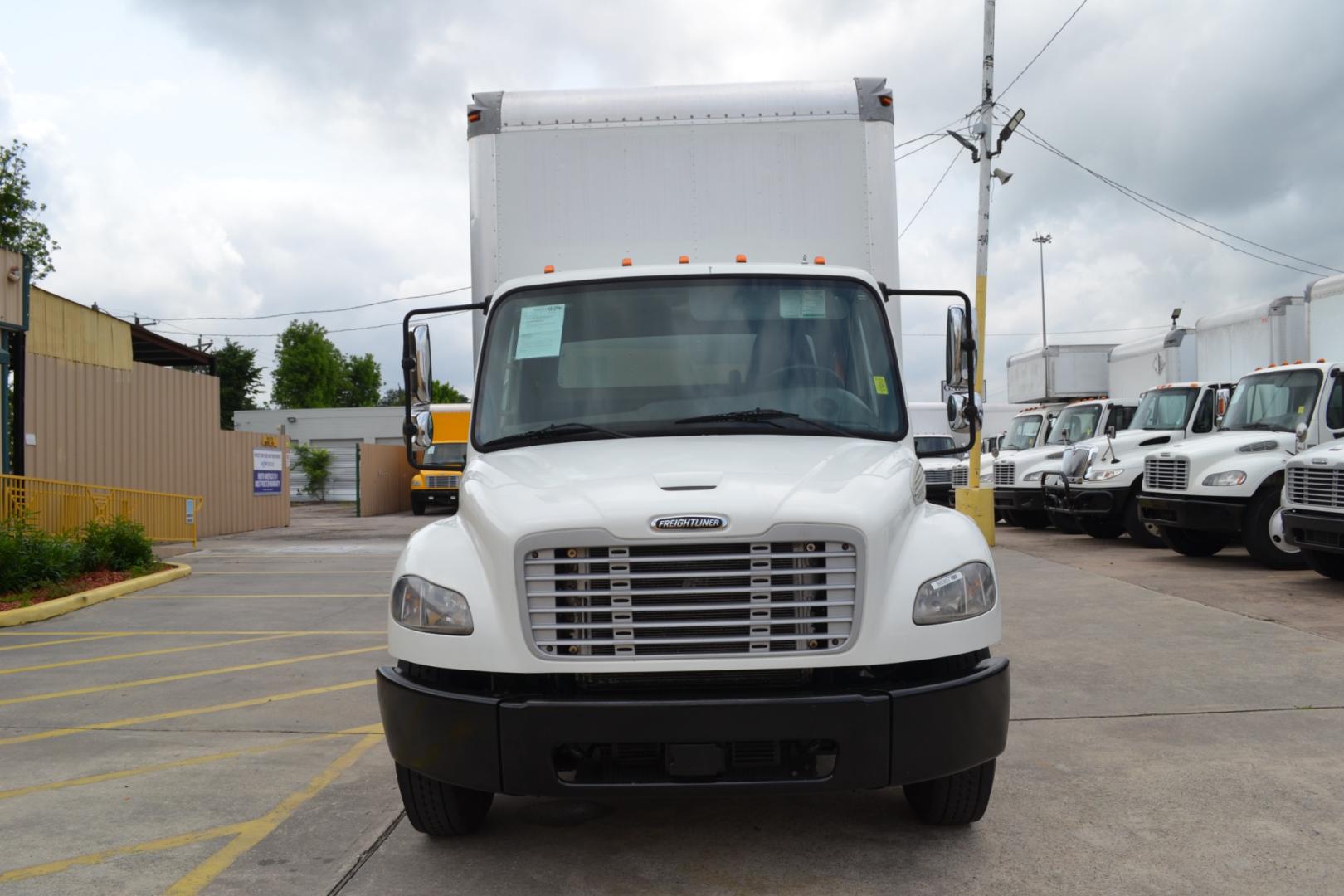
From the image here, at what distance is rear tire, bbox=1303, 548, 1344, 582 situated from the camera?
36.7 feet

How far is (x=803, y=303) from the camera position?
4938mm

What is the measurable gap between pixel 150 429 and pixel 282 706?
608 inches

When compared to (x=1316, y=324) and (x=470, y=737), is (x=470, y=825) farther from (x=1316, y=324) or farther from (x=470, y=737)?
(x=1316, y=324)

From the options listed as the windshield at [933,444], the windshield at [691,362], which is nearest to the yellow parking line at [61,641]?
the windshield at [691,362]

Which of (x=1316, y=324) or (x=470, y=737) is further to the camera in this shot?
(x=1316, y=324)

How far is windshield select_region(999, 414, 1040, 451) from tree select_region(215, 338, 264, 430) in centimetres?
5841

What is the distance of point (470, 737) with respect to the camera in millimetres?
3645

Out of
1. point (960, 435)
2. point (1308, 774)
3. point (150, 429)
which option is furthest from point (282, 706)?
point (150, 429)

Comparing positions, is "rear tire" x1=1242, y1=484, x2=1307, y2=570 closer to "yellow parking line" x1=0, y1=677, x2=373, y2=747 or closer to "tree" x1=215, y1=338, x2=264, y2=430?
"yellow parking line" x1=0, y1=677, x2=373, y2=747

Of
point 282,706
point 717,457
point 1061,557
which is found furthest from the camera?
point 1061,557

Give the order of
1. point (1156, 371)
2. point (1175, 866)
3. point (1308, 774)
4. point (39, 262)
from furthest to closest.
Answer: point (39, 262)
point (1156, 371)
point (1308, 774)
point (1175, 866)

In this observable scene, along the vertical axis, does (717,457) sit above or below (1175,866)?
above

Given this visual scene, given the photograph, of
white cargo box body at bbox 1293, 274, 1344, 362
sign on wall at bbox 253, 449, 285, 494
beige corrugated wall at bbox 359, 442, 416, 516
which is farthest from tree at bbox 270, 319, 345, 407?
white cargo box body at bbox 1293, 274, 1344, 362

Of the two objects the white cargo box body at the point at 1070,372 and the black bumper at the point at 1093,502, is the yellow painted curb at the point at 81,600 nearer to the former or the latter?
the black bumper at the point at 1093,502
